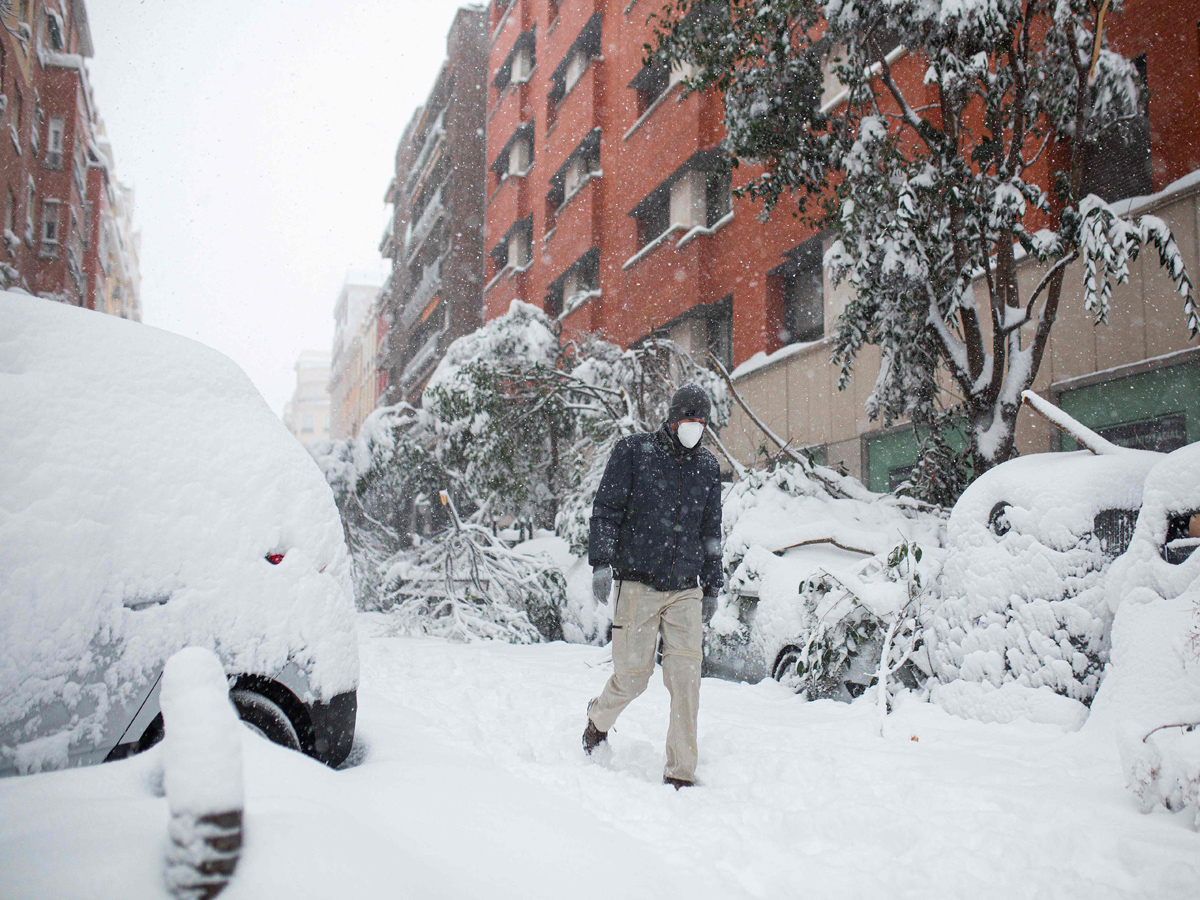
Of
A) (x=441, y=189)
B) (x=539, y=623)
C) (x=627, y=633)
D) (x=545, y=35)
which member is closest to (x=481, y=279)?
(x=441, y=189)

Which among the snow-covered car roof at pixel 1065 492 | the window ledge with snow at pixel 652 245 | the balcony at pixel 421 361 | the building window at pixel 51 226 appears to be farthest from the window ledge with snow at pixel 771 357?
the building window at pixel 51 226

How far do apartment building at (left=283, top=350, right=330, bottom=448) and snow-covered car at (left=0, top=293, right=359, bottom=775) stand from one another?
108 m

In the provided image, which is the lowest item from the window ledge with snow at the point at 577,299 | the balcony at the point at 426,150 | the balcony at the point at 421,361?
the window ledge with snow at the point at 577,299

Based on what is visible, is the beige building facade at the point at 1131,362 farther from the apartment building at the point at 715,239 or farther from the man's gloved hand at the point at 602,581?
the man's gloved hand at the point at 602,581

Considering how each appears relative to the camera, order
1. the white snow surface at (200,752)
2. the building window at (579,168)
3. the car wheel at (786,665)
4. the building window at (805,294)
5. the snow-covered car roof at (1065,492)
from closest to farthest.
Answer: the white snow surface at (200,752), the snow-covered car roof at (1065,492), the car wheel at (786,665), the building window at (805,294), the building window at (579,168)

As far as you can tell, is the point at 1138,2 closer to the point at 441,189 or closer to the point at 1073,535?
the point at 1073,535

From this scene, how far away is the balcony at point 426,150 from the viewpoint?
116 ft

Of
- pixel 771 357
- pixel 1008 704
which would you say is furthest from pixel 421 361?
pixel 1008 704

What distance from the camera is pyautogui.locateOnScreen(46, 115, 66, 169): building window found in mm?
29297

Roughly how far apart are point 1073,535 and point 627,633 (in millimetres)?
2269

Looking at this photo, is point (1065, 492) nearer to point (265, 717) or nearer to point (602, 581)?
point (602, 581)

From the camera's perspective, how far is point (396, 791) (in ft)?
9.28

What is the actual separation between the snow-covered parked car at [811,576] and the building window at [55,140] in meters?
31.6

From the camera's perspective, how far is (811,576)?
5.56 m
